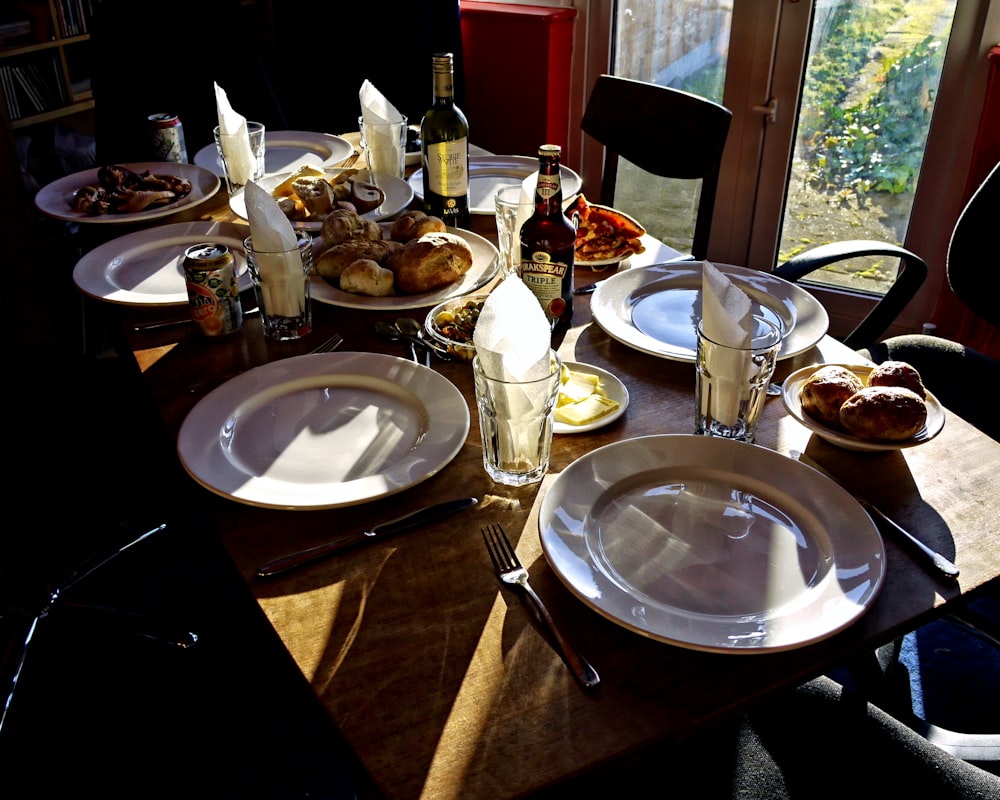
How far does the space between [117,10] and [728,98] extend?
1.98 metres

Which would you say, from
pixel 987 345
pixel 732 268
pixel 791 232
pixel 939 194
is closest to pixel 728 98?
pixel 791 232

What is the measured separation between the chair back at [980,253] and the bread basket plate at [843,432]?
80cm

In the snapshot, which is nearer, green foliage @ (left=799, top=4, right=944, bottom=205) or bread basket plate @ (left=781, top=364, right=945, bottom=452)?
bread basket plate @ (left=781, top=364, right=945, bottom=452)

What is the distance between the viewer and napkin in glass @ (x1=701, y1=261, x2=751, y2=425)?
1.00 metres

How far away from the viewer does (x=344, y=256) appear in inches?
56.3

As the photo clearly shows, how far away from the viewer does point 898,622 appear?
0.81 meters

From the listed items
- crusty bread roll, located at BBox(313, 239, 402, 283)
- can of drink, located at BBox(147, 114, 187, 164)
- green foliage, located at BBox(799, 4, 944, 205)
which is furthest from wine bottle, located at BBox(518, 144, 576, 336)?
green foliage, located at BBox(799, 4, 944, 205)

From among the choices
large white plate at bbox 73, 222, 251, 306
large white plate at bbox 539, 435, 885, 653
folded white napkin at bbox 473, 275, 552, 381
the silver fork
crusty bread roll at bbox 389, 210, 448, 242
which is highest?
folded white napkin at bbox 473, 275, 552, 381

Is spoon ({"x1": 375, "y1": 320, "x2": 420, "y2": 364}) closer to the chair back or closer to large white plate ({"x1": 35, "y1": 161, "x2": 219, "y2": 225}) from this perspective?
large white plate ({"x1": 35, "y1": 161, "x2": 219, "y2": 225})

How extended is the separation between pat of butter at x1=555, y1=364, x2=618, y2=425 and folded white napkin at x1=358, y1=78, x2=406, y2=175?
2.98 ft

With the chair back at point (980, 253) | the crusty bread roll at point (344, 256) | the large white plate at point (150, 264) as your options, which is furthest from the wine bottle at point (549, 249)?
the chair back at point (980, 253)

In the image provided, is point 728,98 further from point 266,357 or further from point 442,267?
point 266,357

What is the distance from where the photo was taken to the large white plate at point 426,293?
1367mm

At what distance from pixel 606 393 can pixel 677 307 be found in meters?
0.30
